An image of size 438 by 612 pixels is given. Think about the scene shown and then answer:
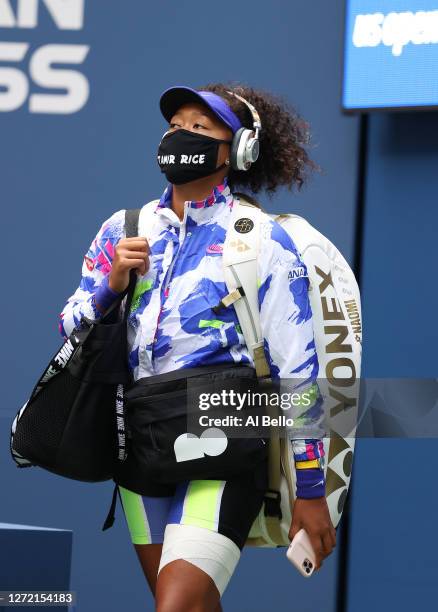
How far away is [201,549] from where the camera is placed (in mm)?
3076

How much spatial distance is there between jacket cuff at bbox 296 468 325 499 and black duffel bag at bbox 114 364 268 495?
0.12 m

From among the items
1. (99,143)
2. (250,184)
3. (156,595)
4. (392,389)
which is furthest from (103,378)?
(99,143)

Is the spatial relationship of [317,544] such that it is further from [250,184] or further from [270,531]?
[250,184]

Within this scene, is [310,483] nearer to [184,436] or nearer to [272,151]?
[184,436]

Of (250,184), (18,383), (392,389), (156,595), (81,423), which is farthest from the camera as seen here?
(18,383)

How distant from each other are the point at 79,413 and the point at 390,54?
2.10 m

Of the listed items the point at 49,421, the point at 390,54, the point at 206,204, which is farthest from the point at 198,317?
the point at 390,54

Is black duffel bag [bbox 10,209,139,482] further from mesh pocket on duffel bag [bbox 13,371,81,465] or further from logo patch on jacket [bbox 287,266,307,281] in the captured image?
logo patch on jacket [bbox 287,266,307,281]

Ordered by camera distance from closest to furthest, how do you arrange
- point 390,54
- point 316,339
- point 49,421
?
point 49,421 → point 316,339 → point 390,54

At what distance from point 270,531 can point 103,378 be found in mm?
586

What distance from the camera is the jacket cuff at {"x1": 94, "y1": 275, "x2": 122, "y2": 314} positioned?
3.28 metres

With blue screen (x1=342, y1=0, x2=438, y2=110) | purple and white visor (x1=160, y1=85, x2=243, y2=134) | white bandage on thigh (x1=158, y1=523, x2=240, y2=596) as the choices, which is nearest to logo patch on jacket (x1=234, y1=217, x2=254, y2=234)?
purple and white visor (x1=160, y1=85, x2=243, y2=134)

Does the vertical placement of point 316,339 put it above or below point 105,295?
below

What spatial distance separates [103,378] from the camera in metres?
3.24
